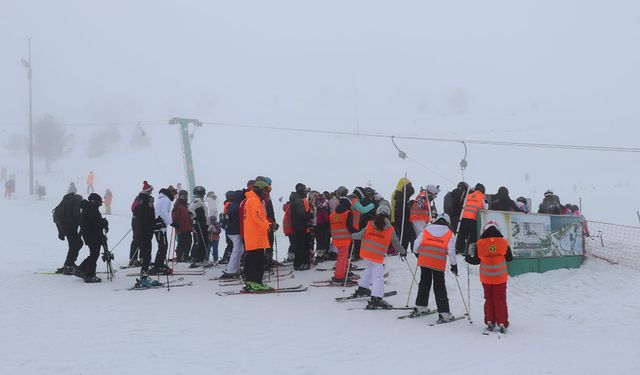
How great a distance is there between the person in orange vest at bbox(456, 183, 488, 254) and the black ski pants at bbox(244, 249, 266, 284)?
4779 mm

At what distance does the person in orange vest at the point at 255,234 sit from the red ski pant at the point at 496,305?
388 cm

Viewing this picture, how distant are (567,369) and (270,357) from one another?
313 centimetres

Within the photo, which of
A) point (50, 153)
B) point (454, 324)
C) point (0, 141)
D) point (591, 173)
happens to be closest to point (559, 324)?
point (454, 324)

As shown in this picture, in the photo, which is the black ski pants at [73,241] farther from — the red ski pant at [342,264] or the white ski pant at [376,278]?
the white ski pant at [376,278]

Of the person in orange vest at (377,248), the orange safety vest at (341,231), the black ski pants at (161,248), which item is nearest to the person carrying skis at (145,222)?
the black ski pants at (161,248)

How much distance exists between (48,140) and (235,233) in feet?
216

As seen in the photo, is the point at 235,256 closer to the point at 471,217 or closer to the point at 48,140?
the point at 471,217

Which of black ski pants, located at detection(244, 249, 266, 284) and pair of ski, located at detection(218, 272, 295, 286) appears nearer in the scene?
black ski pants, located at detection(244, 249, 266, 284)

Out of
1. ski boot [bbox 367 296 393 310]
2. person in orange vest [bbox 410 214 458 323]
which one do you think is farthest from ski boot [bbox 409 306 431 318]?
ski boot [bbox 367 296 393 310]

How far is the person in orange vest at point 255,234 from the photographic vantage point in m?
9.55

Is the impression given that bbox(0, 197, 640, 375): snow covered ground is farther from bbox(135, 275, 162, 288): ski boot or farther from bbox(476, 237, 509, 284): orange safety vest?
bbox(476, 237, 509, 284): orange safety vest

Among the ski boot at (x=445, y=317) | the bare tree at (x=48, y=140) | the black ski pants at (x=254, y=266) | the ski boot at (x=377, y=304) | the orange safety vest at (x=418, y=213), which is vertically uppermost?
the bare tree at (x=48, y=140)

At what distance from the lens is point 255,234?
31.3 ft

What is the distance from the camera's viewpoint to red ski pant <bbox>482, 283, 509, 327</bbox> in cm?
754
